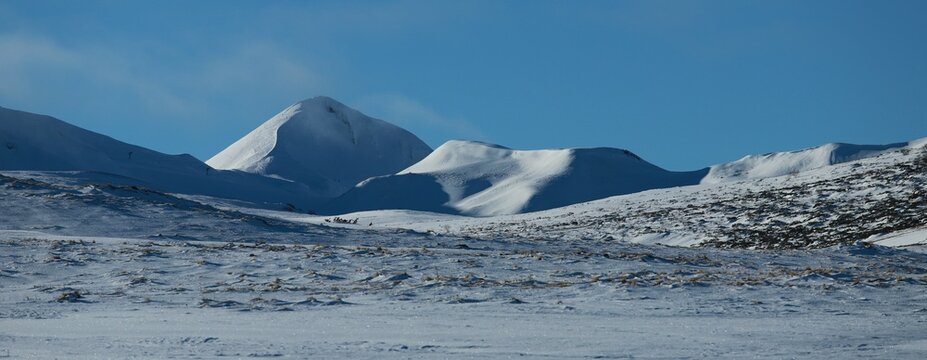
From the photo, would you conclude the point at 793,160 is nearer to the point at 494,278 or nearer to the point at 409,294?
the point at 494,278

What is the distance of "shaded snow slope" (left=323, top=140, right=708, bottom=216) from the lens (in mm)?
84750

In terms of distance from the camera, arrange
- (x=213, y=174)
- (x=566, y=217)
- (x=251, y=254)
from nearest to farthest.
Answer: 1. (x=251, y=254)
2. (x=566, y=217)
3. (x=213, y=174)

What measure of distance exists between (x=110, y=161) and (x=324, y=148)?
48331 millimetres

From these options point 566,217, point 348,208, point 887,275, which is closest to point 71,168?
point 348,208

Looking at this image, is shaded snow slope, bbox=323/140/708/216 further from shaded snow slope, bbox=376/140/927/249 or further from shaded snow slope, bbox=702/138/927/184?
shaded snow slope, bbox=376/140/927/249

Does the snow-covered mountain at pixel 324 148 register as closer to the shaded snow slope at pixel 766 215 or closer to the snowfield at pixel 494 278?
the shaded snow slope at pixel 766 215

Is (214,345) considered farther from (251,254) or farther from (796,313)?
(251,254)

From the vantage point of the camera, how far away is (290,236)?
28.9 m

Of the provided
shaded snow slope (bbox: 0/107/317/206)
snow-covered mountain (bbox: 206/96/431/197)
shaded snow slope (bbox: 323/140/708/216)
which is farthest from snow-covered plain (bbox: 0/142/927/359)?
snow-covered mountain (bbox: 206/96/431/197)

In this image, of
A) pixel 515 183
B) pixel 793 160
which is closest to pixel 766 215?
pixel 515 183

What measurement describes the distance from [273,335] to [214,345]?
105 cm

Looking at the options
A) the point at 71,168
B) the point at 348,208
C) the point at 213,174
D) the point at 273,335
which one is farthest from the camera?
the point at 213,174

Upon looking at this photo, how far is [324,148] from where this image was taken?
15025 centimetres

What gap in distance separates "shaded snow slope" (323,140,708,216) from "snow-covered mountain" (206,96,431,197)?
31420mm
